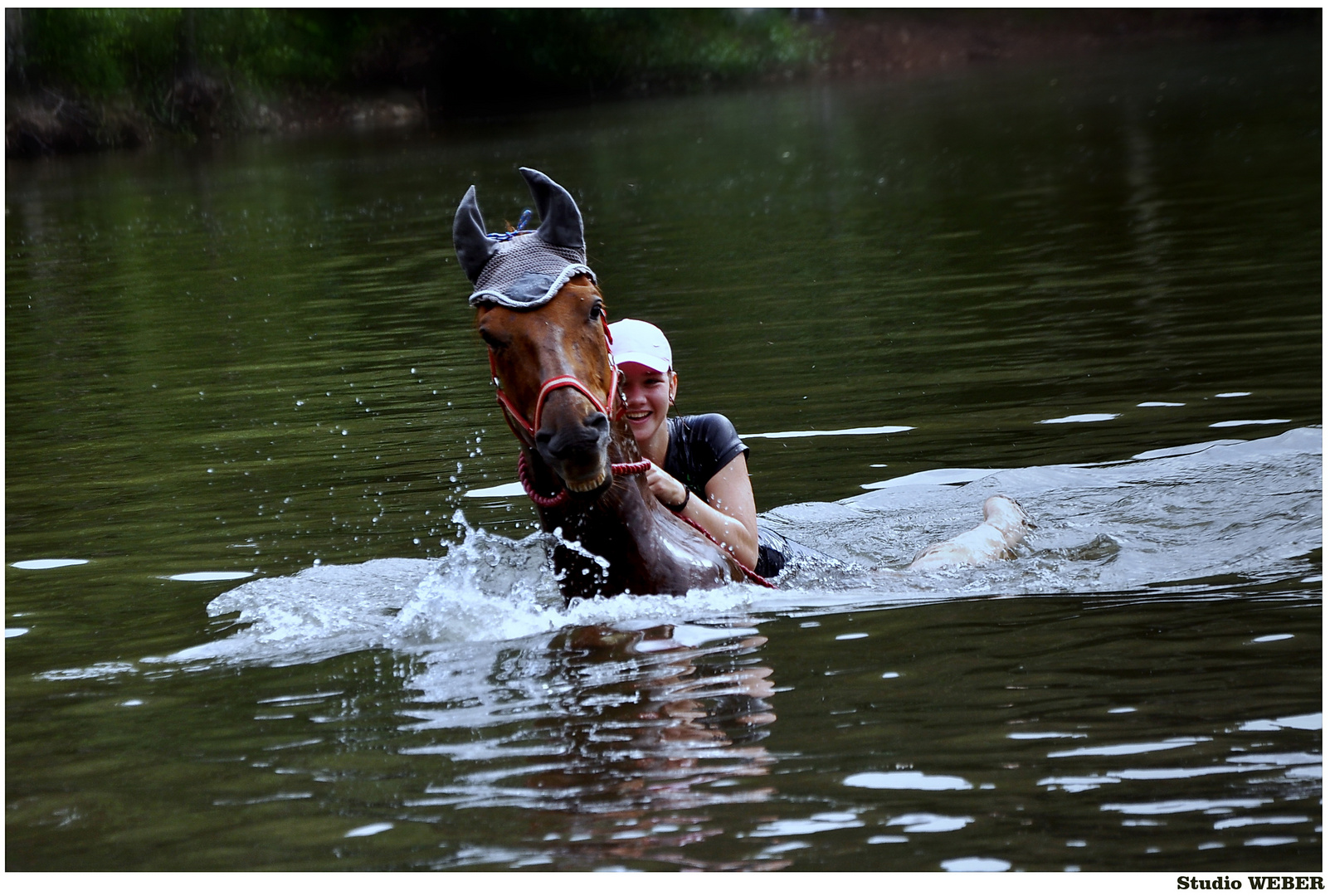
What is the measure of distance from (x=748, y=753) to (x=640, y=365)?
6.21 ft

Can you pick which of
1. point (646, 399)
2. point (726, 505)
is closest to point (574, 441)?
point (646, 399)

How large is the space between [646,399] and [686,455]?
24.7 inches

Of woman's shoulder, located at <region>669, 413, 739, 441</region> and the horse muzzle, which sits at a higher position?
the horse muzzle

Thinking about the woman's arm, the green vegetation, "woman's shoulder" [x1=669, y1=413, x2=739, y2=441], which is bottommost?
the woman's arm

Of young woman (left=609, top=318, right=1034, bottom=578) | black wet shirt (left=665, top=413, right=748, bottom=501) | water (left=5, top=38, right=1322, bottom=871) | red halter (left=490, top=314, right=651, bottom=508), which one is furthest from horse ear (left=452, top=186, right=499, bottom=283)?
black wet shirt (left=665, top=413, right=748, bottom=501)

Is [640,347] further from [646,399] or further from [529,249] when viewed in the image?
[529,249]

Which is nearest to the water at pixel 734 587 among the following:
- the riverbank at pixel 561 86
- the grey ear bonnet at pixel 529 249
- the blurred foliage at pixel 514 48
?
the grey ear bonnet at pixel 529 249

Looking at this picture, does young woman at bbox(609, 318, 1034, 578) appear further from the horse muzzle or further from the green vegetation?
the green vegetation

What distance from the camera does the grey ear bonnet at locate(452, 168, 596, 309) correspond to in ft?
16.0

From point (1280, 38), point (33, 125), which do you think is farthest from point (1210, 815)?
point (1280, 38)

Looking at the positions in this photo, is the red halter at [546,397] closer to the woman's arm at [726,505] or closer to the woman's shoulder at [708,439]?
the woman's arm at [726,505]

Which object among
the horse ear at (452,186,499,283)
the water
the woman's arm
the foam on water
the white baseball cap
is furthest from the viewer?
the foam on water

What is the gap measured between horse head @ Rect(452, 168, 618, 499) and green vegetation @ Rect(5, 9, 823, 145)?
126 feet

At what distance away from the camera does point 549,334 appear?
15.6ft
